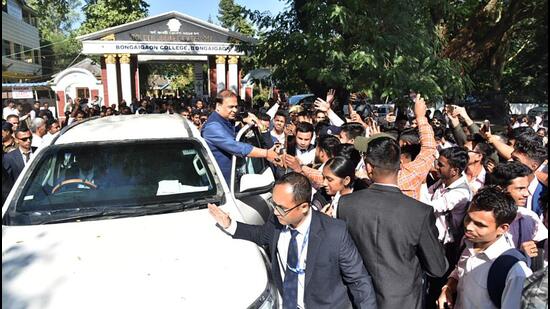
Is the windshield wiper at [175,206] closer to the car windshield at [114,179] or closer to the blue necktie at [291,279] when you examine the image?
the car windshield at [114,179]

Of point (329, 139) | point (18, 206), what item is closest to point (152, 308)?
point (18, 206)

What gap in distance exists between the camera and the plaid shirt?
318 centimetres

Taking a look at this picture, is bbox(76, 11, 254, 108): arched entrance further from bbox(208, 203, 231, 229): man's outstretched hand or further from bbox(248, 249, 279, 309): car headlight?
bbox(248, 249, 279, 309): car headlight

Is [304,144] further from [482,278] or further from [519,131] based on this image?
[482,278]

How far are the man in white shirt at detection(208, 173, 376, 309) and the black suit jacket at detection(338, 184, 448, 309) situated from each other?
0.30ft

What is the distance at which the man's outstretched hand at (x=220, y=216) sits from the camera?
9.12ft

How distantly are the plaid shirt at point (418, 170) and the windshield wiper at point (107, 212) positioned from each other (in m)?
1.43

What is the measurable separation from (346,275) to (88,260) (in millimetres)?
1388

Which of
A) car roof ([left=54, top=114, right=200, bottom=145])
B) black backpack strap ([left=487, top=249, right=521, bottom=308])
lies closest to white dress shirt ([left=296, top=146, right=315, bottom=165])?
car roof ([left=54, top=114, right=200, bottom=145])

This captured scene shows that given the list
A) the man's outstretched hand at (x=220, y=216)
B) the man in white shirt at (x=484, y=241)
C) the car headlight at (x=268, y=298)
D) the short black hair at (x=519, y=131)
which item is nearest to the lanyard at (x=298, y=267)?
the car headlight at (x=268, y=298)

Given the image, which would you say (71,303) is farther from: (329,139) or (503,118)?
(503,118)

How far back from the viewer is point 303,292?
2453 millimetres

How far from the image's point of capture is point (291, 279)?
244cm

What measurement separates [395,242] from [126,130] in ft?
7.77
